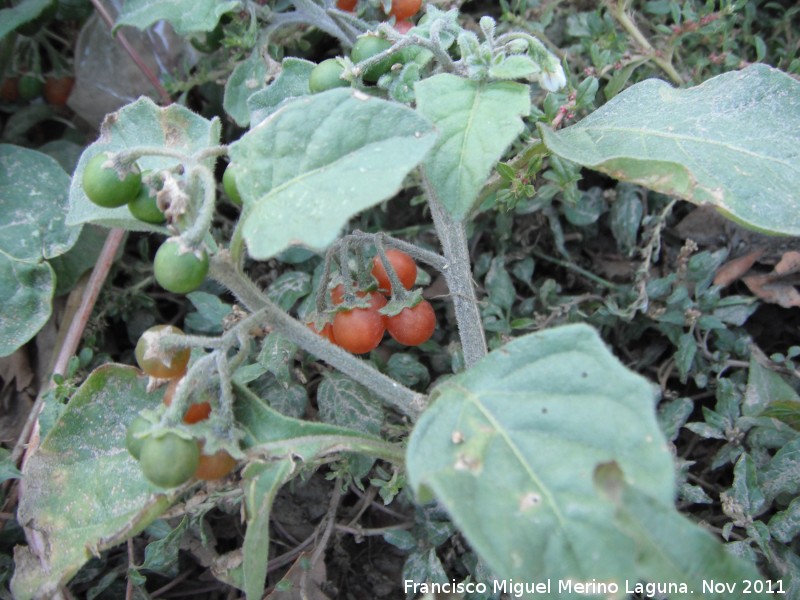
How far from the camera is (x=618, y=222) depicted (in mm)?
2648

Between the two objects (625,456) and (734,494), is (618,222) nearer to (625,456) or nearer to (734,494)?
(734,494)

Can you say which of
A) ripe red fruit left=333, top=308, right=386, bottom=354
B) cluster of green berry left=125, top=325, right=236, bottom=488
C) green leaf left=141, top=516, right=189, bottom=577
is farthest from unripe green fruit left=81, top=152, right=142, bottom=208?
green leaf left=141, top=516, right=189, bottom=577

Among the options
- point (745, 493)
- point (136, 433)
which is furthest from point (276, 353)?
point (745, 493)

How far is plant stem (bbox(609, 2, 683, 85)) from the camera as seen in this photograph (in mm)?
2592

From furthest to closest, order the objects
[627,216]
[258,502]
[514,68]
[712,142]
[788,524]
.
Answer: [627,216]
[788,524]
[712,142]
[514,68]
[258,502]

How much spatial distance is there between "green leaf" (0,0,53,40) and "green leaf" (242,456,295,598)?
83.2 inches

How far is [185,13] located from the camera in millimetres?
2352

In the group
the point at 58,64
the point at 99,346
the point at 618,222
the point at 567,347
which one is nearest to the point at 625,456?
the point at 567,347

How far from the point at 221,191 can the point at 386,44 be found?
4.09ft

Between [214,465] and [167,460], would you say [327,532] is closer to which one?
[214,465]

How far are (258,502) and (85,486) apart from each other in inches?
22.2

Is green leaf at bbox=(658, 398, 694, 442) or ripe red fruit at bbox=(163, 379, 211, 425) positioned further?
green leaf at bbox=(658, 398, 694, 442)

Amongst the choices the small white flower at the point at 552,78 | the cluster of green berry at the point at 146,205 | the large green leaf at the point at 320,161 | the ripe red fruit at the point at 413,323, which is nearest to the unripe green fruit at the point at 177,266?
the cluster of green berry at the point at 146,205

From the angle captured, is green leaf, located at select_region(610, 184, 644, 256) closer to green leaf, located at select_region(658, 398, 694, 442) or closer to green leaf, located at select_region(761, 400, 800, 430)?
green leaf, located at select_region(658, 398, 694, 442)
